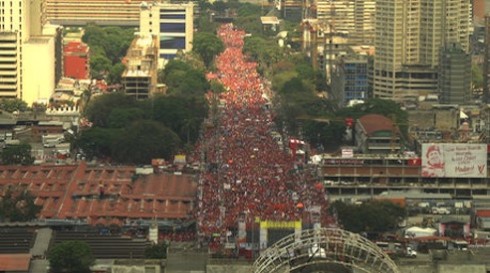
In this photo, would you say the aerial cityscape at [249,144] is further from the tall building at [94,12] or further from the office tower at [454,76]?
the tall building at [94,12]

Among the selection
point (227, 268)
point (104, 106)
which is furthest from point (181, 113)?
point (227, 268)

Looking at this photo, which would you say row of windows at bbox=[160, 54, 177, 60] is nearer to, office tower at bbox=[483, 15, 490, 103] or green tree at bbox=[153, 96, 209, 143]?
office tower at bbox=[483, 15, 490, 103]

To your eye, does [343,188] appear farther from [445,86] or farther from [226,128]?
[445,86]

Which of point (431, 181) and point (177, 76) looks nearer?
point (431, 181)

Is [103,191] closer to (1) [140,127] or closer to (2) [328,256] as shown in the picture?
(1) [140,127]

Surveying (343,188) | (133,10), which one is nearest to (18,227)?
(343,188)

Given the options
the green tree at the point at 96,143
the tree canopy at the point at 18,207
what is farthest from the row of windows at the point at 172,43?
the tree canopy at the point at 18,207
